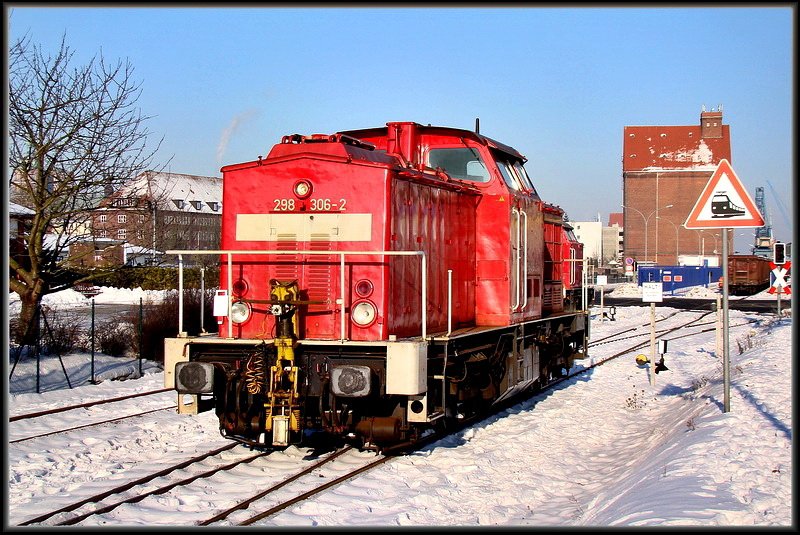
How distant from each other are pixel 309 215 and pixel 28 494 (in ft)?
12.8

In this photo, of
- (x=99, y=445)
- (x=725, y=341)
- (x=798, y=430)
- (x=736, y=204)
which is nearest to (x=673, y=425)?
(x=725, y=341)

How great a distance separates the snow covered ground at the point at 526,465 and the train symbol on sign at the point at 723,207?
226 centimetres

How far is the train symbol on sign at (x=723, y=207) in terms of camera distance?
8.45 metres

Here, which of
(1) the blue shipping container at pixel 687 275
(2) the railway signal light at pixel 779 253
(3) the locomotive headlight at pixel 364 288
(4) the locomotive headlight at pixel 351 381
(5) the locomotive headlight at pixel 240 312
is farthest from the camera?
(1) the blue shipping container at pixel 687 275

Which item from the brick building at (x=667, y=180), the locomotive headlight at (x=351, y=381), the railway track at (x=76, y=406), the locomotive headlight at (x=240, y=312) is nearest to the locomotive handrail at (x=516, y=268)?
the locomotive headlight at (x=351, y=381)

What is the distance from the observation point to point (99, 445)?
32.0 ft

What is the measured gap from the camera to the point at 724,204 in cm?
854

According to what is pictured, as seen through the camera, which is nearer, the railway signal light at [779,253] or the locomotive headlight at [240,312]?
the locomotive headlight at [240,312]

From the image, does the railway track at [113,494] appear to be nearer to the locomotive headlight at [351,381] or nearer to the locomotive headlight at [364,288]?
the locomotive headlight at [351,381]

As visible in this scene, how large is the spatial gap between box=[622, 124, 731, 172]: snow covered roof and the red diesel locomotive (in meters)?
79.6

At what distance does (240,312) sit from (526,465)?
3667 millimetres

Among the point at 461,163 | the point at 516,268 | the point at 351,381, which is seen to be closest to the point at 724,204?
the point at 516,268

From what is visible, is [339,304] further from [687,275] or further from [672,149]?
[672,149]

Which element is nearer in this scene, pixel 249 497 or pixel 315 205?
pixel 249 497
